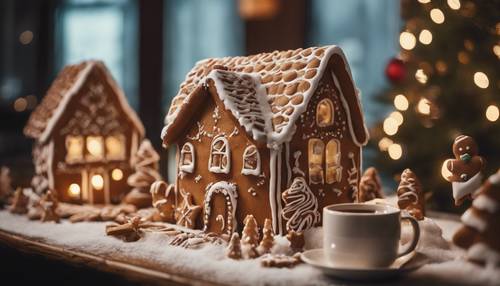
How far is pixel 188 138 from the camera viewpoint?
2.01 meters

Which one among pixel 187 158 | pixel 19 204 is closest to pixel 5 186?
pixel 19 204

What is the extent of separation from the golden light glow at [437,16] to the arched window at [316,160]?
3.55 ft

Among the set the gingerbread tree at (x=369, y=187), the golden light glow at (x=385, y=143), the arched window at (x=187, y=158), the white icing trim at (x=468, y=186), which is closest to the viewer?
the white icing trim at (x=468, y=186)

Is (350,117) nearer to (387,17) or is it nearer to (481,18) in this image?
(481,18)

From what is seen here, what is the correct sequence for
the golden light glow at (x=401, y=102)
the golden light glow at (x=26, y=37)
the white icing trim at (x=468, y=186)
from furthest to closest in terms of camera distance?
the golden light glow at (x=26, y=37)
the golden light glow at (x=401, y=102)
the white icing trim at (x=468, y=186)

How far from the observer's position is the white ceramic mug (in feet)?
4.59

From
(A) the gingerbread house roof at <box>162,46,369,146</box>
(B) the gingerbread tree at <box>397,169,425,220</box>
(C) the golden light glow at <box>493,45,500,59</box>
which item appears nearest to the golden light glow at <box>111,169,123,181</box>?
(A) the gingerbread house roof at <box>162,46,369,146</box>

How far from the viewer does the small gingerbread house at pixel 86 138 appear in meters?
2.40

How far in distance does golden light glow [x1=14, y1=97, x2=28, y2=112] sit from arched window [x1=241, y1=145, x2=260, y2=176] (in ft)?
13.0

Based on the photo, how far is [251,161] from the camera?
5.91 feet

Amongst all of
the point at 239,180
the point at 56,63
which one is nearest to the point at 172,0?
the point at 56,63

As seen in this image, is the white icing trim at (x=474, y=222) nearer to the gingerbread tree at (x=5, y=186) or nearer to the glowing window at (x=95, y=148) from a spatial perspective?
the glowing window at (x=95, y=148)

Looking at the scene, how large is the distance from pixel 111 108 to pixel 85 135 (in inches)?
5.9

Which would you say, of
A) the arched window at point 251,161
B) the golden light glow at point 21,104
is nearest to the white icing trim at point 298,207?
the arched window at point 251,161
